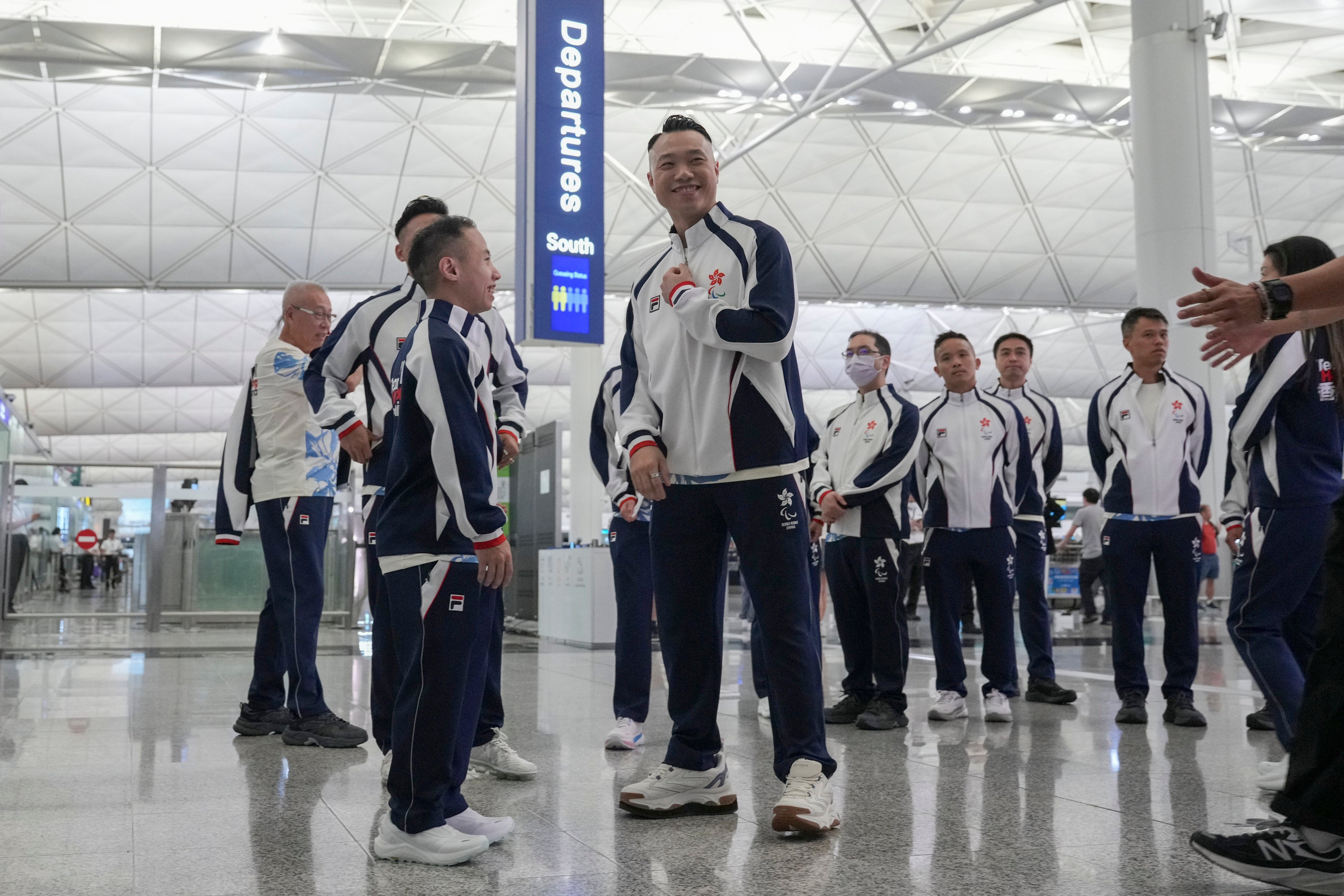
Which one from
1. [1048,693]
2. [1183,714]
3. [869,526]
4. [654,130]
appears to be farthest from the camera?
[654,130]

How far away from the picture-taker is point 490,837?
332 centimetres

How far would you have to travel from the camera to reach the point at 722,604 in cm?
392

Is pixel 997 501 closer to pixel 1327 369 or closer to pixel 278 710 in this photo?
pixel 1327 369

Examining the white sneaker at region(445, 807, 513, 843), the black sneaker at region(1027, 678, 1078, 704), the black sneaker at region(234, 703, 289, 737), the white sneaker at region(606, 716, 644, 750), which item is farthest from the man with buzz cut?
the black sneaker at region(1027, 678, 1078, 704)

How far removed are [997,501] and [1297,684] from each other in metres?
2.61

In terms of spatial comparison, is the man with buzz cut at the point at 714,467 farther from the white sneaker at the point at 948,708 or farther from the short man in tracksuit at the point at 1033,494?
the short man in tracksuit at the point at 1033,494

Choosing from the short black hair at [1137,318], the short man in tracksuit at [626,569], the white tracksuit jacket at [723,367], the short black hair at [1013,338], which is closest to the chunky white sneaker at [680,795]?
the white tracksuit jacket at [723,367]

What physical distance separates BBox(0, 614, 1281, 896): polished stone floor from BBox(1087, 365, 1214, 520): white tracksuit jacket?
1.14 m

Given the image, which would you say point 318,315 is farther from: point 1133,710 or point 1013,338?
point 1013,338

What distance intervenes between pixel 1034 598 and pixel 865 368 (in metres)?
2.32

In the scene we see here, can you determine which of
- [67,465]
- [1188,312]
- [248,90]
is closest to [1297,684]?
[1188,312]

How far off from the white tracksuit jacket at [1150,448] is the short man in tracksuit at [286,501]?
3925 mm

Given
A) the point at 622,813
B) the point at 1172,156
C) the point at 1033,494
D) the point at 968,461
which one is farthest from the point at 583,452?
the point at 622,813

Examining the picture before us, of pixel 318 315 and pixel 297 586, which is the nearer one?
pixel 297 586
